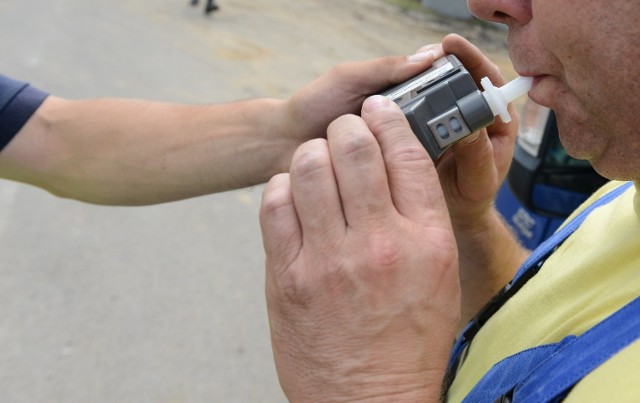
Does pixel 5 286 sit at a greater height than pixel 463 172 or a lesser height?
lesser

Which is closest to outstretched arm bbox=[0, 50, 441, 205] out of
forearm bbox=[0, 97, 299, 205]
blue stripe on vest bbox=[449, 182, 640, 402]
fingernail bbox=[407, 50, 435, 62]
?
forearm bbox=[0, 97, 299, 205]

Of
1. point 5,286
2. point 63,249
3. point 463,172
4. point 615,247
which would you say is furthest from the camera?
point 63,249

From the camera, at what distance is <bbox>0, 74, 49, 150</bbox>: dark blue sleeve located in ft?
5.84

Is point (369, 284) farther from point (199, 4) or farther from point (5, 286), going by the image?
point (199, 4)

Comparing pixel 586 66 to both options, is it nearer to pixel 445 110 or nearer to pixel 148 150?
pixel 445 110

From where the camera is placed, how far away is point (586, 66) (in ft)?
3.13

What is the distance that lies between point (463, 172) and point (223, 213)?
2714 millimetres

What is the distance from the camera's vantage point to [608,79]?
94 centimetres

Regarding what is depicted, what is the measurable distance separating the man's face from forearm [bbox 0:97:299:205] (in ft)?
2.62

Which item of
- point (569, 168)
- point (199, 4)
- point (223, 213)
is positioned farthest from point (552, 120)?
point (199, 4)

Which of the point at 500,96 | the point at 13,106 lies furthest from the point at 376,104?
the point at 13,106

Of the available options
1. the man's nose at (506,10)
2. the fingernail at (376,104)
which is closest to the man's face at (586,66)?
the man's nose at (506,10)

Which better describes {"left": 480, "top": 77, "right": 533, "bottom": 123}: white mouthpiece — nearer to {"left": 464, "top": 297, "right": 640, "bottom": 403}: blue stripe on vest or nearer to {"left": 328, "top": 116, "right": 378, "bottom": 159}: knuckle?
{"left": 328, "top": 116, "right": 378, "bottom": 159}: knuckle

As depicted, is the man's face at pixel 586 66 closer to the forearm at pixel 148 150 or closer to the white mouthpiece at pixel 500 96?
the white mouthpiece at pixel 500 96
